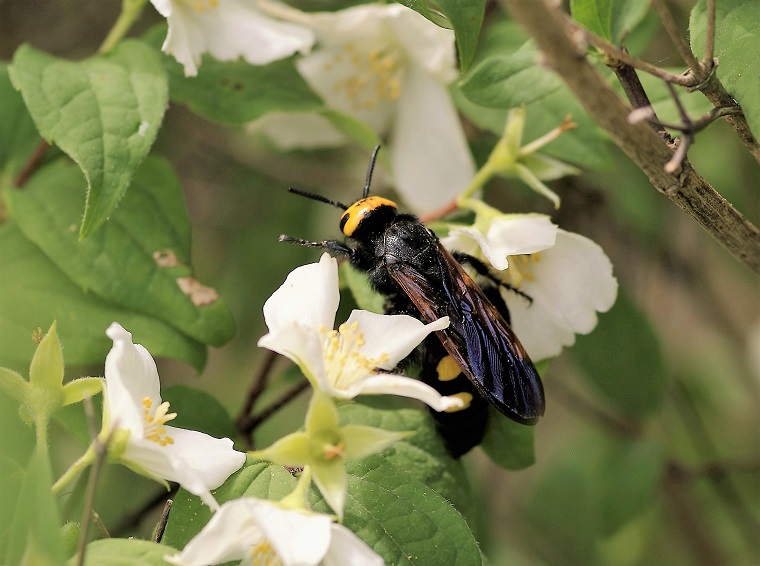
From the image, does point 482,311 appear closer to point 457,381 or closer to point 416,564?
point 457,381

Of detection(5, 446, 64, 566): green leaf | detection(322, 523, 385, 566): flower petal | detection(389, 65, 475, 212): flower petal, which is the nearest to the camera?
detection(5, 446, 64, 566): green leaf

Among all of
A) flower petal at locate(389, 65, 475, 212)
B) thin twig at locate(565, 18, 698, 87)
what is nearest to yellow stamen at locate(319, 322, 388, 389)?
thin twig at locate(565, 18, 698, 87)

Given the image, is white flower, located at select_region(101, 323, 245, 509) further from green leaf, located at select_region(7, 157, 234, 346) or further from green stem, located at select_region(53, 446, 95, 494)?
green leaf, located at select_region(7, 157, 234, 346)

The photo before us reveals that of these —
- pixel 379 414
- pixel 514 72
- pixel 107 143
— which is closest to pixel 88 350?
pixel 107 143

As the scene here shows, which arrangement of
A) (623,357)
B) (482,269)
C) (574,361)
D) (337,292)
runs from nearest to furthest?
(337,292), (482,269), (623,357), (574,361)

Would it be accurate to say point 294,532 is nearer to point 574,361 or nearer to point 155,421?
point 155,421

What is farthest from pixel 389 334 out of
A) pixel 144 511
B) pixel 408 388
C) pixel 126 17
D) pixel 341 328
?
pixel 126 17

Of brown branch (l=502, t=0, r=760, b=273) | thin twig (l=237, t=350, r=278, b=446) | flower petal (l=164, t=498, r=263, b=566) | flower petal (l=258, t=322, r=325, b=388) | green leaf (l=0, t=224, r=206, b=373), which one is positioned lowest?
thin twig (l=237, t=350, r=278, b=446)

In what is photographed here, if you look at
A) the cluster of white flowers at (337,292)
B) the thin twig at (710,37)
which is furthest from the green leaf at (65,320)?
the thin twig at (710,37)
